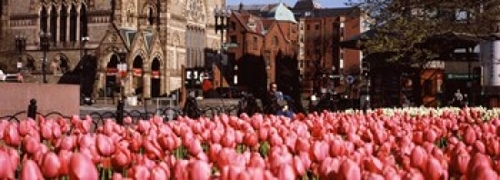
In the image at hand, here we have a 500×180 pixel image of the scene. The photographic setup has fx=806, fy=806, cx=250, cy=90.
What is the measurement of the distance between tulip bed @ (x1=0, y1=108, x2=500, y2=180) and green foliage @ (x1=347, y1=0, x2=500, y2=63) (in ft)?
49.7

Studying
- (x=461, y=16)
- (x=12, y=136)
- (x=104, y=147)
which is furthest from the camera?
(x=461, y=16)

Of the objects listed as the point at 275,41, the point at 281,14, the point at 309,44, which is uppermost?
the point at 281,14

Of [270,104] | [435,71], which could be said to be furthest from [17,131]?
[435,71]

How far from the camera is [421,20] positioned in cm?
2417

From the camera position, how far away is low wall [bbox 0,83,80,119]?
45.8ft

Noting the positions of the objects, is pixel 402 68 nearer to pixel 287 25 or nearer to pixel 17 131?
pixel 17 131

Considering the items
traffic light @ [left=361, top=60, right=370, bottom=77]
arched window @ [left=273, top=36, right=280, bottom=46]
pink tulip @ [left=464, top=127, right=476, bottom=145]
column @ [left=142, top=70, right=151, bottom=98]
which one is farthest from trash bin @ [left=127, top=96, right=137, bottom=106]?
pink tulip @ [left=464, top=127, right=476, bottom=145]

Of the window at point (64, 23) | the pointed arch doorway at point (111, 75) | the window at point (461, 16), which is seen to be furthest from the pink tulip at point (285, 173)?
the window at point (64, 23)

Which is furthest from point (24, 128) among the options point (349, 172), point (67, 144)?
point (349, 172)

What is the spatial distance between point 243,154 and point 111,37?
2426 inches

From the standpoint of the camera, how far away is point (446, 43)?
2883 cm

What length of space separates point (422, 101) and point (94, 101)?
30133 mm

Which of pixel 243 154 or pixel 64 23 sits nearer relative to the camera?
pixel 243 154

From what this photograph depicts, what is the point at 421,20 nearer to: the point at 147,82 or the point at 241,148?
the point at 241,148
